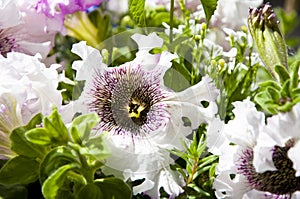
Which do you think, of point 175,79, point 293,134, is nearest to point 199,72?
point 175,79

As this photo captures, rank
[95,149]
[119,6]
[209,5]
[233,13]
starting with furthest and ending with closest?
1. [119,6]
2. [233,13]
3. [209,5]
4. [95,149]

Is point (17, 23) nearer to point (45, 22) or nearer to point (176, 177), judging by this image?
point (45, 22)

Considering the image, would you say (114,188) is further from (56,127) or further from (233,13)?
(233,13)

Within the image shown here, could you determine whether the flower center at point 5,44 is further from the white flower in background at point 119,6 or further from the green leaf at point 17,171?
the white flower in background at point 119,6

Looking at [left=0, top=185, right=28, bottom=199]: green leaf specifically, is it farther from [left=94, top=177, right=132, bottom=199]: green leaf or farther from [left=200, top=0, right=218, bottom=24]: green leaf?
[left=200, top=0, right=218, bottom=24]: green leaf

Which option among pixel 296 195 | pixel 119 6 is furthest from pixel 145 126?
pixel 119 6

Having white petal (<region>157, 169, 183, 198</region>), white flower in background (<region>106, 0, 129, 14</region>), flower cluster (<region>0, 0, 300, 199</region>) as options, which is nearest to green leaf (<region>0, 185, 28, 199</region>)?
flower cluster (<region>0, 0, 300, 199</region>)

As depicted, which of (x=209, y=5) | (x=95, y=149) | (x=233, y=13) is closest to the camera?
(x=95, y=149)
